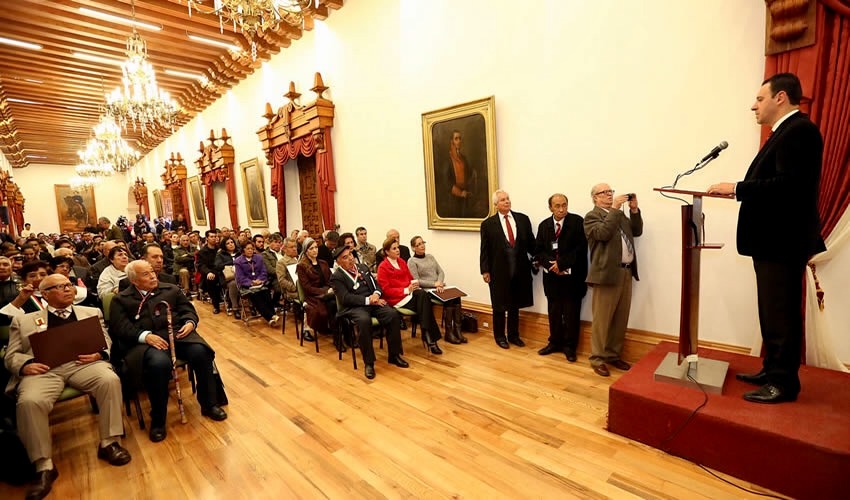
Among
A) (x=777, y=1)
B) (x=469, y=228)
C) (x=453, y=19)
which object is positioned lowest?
(x=469, y=228)

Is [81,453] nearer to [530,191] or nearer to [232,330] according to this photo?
[232,330]

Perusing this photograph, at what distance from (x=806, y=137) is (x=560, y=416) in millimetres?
2160

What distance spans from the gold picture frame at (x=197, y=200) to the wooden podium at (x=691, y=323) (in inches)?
498

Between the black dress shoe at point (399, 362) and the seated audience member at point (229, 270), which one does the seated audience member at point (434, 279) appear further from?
the seated audience member at point (229, 270)

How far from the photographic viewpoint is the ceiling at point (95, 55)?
19.9 feet

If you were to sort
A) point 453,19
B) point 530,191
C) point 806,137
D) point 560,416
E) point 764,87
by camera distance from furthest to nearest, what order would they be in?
1. point 453,19
2. point 530,191
3. point 560,416
4. point 764,87
5. point 806,137

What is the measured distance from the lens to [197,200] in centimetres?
1248

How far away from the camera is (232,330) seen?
5570 mm

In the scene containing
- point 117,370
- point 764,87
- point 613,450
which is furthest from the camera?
point 117,370

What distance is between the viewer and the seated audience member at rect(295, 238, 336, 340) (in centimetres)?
449

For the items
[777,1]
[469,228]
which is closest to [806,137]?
[777,1]

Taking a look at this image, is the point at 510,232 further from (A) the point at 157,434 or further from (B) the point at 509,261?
(A) the point at 157,434

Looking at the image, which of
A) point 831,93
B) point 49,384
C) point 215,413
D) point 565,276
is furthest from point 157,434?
point 831,93

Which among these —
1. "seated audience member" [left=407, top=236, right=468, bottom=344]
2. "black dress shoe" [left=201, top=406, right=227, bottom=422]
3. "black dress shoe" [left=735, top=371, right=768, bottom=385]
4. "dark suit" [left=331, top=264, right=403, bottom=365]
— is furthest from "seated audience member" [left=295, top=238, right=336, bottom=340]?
"black dress shoe" [left=735, top=371, right=768, bottom=385]
